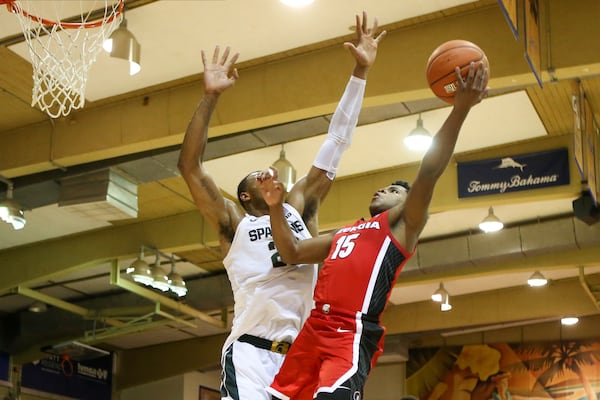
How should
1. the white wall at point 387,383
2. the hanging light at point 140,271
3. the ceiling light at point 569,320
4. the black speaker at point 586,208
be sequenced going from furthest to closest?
1. the white wall at point 387,383
2. the ceiling light at point 569,320
3. the hanging light at point 140,271
4. the black speaker at point 586,208

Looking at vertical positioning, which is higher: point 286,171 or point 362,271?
point 286,171

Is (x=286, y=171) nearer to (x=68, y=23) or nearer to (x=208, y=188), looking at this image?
(x=68, y=23)

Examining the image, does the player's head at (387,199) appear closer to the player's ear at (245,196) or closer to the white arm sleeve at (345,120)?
the white arm sleeve at (345,120)

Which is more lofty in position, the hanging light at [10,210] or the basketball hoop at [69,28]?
the basketball hoop at [69,28]

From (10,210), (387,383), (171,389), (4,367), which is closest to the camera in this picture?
(10,210)

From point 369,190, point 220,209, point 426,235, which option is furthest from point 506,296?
point 220,209

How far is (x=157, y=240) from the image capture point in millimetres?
14875

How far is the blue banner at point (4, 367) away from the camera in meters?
19.3

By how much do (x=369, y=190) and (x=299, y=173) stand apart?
113cm

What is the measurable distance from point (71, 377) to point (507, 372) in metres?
10.1

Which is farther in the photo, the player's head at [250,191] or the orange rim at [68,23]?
the orange rim at [68,23]

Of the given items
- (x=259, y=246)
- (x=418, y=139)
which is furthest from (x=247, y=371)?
(x=418, y=139)

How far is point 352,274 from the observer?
4551 mm

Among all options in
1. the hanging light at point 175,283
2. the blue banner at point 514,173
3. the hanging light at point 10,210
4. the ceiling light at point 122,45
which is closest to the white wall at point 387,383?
the hanging light at point 175,283
